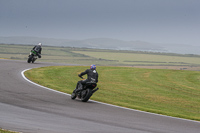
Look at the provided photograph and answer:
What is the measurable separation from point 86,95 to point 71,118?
4.28 meters

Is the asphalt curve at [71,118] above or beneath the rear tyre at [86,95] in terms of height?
beneath

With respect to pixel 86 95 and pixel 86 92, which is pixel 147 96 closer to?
pixel 86 92

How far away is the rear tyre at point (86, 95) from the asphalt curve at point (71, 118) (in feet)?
0.88

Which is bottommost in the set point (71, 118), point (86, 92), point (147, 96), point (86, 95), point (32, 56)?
point (71, 118)

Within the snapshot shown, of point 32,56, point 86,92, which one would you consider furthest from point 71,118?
point 32,56

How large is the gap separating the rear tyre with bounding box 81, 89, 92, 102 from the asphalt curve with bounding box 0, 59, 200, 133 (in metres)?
0.27

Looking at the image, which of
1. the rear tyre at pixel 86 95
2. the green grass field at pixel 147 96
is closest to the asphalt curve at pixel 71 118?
the rear tyre at pixel 86 95

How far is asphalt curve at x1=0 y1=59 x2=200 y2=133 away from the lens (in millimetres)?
10375

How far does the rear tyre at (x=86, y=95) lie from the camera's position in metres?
16.0

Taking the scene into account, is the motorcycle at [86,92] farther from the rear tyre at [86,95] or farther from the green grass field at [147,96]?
the green grass field at [147,96]

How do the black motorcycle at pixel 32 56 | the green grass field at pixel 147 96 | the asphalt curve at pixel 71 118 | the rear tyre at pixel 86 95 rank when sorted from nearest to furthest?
the asphalt curve at pixel 71 118 < the rear tyre at pixel 86 95 < the green grass field at pixel 147 96 < the black motorcycle at pixel 32 56

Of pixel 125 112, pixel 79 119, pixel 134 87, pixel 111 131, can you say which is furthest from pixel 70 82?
pixel 111 131

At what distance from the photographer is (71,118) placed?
11836mm

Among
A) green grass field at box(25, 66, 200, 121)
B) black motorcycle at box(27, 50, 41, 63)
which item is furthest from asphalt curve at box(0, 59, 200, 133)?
black motorcycle at box(27, 50, 41, 63)
